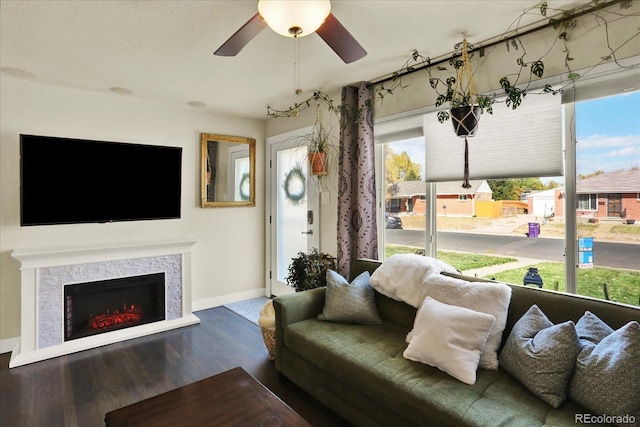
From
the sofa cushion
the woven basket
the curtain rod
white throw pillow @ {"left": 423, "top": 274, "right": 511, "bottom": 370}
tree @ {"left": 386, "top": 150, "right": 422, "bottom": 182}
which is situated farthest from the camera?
tree @ {"left": 386, "top": 150, "right": 422, "bottom": 182}

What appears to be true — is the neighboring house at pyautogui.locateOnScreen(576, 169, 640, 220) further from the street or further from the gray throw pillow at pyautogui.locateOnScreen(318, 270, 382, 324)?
the gray throw pillow at pyautogui.locateOnScreen(318, 270, 382, 324)

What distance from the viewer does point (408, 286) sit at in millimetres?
2387

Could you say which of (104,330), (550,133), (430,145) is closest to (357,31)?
(430,145)

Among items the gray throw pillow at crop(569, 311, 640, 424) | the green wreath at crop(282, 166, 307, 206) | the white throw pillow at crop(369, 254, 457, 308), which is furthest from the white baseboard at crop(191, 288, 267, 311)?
the gray throw pillow at crop(569, 311, 640, 424)

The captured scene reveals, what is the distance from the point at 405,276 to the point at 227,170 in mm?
2858

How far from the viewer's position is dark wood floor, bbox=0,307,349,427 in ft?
7.21

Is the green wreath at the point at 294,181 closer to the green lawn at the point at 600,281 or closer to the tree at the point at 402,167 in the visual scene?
the tree at the point at 402,167

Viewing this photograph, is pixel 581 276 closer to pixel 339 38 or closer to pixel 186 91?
pixel 339 38

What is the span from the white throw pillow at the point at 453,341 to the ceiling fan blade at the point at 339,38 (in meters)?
1.56

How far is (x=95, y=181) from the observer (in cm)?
333

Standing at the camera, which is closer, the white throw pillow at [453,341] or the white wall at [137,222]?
the white throw pillow at [453,341]

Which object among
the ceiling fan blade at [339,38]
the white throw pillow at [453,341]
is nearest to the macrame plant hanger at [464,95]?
the ceiling fan blade at [339,38]

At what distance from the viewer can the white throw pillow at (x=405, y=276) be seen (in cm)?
236

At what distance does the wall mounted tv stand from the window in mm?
3692
